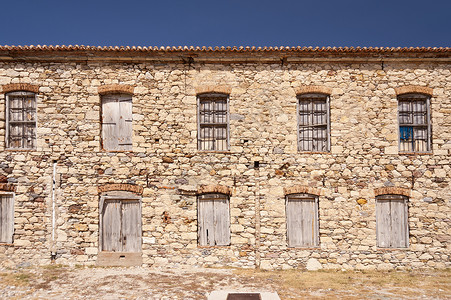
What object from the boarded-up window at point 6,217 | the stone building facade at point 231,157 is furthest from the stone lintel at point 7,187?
the boarded-up window at point 6,217

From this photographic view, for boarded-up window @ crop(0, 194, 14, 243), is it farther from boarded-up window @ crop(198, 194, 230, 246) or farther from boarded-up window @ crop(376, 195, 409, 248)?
boarded-up window @ crop(376, 195, 409, 248)

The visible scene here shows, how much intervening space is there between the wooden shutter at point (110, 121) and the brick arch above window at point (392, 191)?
8230 millimetres

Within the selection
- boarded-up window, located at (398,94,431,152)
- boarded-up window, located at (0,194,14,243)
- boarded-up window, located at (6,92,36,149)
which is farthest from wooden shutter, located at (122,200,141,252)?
boarded-up window, located at (398,94,431,152)

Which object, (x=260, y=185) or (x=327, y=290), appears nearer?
(x=327, y=290)

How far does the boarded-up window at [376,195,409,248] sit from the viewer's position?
8.84m

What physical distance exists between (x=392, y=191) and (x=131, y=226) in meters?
8.12

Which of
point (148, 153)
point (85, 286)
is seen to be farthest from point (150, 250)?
point (148, 153)

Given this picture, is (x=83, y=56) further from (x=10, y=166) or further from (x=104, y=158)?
(x=10, y=166)

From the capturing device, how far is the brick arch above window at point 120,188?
8758 mm

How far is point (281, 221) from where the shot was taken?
28.8 ft

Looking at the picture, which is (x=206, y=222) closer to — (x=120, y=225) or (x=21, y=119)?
(x=120, y=225)

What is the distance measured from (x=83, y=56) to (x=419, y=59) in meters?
10.5

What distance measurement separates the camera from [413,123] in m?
9.16

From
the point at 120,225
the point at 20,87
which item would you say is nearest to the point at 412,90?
the point at 120,225
